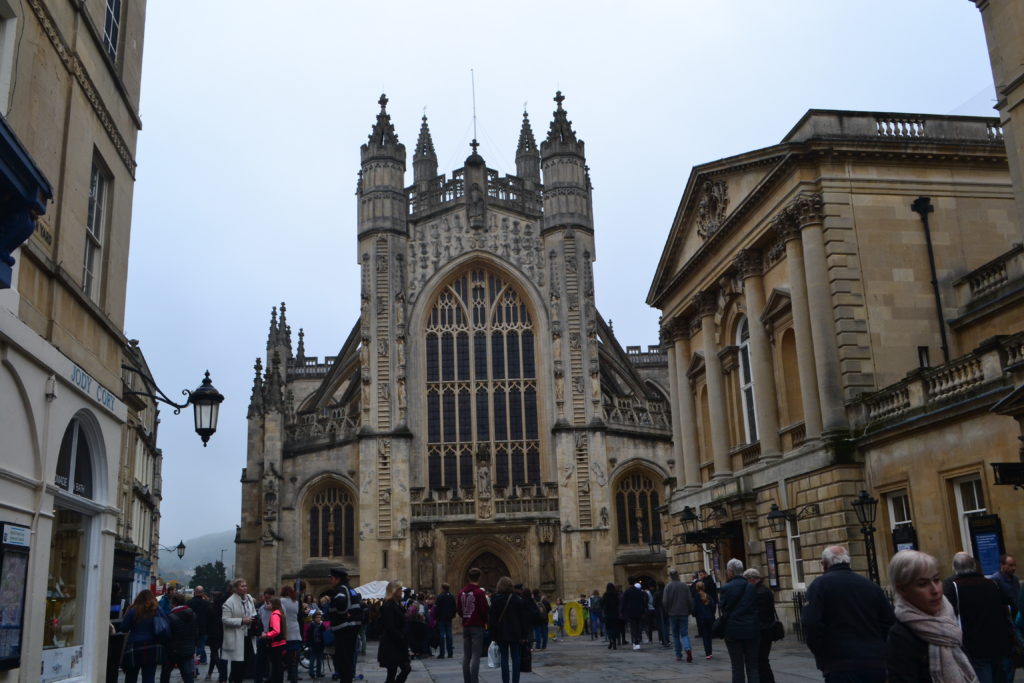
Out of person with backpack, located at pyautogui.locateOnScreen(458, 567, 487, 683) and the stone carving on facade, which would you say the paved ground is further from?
the stone carving on facade

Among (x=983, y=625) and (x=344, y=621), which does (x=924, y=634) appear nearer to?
(x=983, y=625)

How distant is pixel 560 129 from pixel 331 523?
1937 centimetres

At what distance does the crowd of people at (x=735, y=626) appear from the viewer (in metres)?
4.57

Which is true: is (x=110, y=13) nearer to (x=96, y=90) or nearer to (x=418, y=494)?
(x=96, y=90)

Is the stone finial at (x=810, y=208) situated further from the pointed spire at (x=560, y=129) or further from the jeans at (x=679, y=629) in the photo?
the pointed spire at (x=560, y=129)

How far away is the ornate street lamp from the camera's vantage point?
722 inches

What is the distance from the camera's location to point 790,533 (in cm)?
1956

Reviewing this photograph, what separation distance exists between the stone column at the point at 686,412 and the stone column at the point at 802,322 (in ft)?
23.0

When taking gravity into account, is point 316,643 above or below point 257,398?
below

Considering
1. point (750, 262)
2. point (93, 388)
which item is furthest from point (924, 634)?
point (750, 262)

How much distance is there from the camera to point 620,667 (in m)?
15.4

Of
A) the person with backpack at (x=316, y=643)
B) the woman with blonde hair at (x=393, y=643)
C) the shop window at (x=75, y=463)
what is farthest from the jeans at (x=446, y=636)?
the shop window at (x=75, y=463)

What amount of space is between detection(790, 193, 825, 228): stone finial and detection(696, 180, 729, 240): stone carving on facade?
3627 mm

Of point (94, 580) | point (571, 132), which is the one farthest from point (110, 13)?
point (571, 132)
